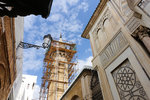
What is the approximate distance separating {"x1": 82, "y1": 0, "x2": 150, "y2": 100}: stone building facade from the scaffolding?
10718mm

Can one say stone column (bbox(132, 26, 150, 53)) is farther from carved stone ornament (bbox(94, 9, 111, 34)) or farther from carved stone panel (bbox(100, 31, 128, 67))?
carved stone ornament (bbox(94, 9, 111, 34))

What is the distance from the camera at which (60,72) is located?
1703cm

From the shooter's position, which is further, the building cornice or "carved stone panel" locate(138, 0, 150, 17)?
the building cornice

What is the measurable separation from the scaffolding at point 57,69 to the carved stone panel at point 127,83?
11455mm

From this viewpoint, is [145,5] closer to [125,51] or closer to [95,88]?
[125,51]

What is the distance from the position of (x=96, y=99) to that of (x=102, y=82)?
847 mm

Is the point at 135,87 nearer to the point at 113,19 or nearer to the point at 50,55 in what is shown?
the point at 113,19

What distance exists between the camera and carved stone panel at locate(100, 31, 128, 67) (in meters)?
4.43

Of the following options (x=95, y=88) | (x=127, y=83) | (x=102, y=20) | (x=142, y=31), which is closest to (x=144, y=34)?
(x=142, y=31)

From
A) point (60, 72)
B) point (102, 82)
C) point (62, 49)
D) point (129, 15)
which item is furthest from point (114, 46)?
point (62, 49)

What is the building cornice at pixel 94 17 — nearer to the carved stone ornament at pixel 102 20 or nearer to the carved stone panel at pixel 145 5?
the carved stone ornament at pixel 102 20

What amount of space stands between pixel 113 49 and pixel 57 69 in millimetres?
12648

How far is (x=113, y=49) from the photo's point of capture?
4.82 metres

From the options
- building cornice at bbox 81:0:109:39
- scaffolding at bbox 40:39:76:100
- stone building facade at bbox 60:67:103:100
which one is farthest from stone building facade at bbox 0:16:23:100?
scaffolding at bbox 40:39:76:100
